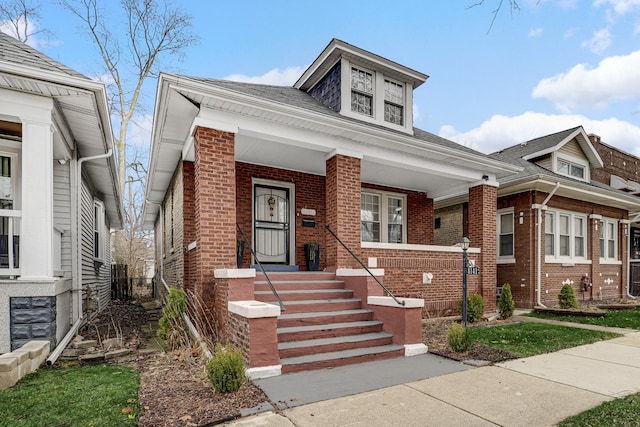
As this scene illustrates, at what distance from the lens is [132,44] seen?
18969 millimetres

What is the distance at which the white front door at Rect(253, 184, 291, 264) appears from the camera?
8719 mm

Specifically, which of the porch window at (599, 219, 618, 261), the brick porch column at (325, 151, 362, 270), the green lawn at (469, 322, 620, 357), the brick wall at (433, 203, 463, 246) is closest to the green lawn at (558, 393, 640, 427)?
the green lawn at (469, 322, 620, 357)

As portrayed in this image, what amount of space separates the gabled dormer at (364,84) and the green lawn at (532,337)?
4.95 meters

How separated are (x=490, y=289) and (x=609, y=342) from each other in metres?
3.19

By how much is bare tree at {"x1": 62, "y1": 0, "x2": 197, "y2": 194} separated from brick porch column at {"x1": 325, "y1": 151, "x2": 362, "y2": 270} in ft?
51.1

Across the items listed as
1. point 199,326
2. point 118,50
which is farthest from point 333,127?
point 118,50

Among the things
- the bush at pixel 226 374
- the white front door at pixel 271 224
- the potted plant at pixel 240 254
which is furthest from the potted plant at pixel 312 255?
the bush at pixel 226 374

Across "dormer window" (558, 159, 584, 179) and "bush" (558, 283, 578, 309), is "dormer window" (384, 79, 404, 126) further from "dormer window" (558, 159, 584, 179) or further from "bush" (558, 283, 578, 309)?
"dormer window" (558, 159, 584, 179)

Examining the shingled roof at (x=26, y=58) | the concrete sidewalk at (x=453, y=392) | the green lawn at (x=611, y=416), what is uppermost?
the shingled roof at (x=26, y=58)

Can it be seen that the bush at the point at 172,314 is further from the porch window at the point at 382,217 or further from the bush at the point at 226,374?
the porch window at the point at 382,217

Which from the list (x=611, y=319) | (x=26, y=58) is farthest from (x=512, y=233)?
(x=26, y=58)

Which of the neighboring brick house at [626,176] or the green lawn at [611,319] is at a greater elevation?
the neighboring brick house at [626,176]

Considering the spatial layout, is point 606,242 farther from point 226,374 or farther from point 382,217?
point 226,374

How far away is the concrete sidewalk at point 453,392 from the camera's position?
3377mm
